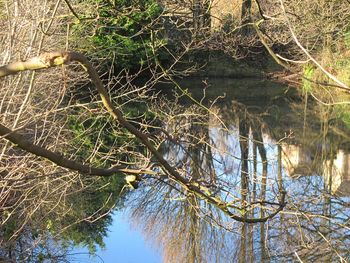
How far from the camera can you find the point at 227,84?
22.5 m

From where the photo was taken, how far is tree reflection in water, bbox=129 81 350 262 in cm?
487

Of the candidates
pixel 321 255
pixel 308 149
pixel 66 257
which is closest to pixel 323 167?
pixel 308 149

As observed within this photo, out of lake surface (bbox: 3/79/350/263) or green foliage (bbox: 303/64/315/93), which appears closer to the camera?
green foliage (bbox: 303/64/315/93)

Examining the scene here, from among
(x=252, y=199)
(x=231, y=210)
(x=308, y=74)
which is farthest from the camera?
(x=308, y=74)

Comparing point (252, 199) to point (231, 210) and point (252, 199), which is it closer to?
point (252, 199)

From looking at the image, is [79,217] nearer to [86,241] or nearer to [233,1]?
[86,241]

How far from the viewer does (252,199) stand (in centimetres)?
468

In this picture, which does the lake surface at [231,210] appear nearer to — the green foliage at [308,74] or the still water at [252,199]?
the still water at [252,199]

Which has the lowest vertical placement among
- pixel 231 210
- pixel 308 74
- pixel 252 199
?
pixel 252 199

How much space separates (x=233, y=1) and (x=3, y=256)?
30.2 ft

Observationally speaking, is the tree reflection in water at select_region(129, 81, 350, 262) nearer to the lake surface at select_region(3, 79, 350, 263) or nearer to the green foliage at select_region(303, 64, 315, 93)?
the lake surface at select_region(3, 79, 350, 263)

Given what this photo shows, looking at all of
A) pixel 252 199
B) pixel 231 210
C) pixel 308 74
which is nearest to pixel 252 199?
pixel 252 199

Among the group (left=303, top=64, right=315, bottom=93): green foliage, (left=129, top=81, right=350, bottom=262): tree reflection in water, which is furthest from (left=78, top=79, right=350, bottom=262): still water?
(left=303, top=64, right=315, bottom=93): green foliage

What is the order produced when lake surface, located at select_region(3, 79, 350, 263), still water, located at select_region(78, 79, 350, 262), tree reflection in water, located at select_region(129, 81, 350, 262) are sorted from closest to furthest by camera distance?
1. tree reflection in water, located at select_region(129, 81, 350, 262)
2. still water, located at select_region(78, 79, 350, 262)
3. lake surface, located at select_region(3, 79, 350, 263)
